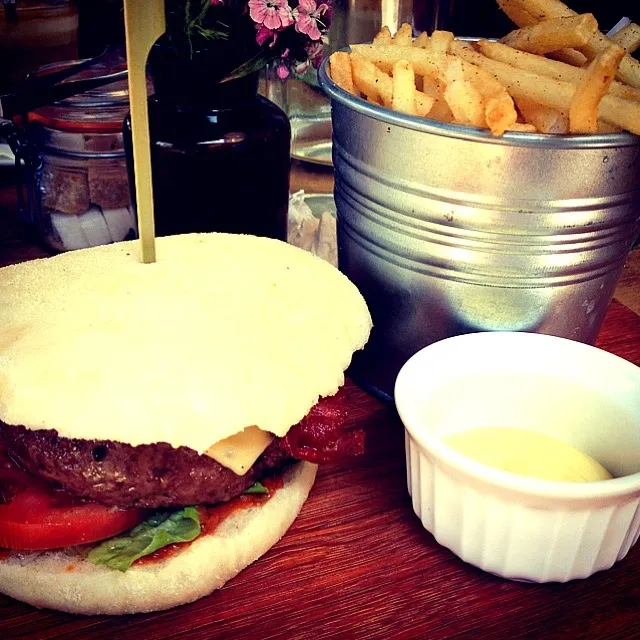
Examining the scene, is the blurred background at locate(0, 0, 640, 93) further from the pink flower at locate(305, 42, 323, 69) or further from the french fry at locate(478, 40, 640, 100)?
the french fry at locate(478, 40, 640, 100)

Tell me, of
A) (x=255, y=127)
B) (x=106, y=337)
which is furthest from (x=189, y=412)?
(x=255, y=127)

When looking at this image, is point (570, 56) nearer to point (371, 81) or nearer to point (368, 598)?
point (371, 81)

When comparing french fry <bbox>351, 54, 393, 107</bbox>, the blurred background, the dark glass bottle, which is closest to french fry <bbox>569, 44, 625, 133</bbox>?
french fry <bbox>351, 54, 393, 107</bbox>

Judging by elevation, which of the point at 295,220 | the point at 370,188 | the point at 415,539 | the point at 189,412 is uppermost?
the point at 370,188

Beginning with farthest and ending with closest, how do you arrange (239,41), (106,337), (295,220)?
(295,220)
(239,41)
(106,337)

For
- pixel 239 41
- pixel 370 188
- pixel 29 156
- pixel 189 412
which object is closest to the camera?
pixel 189 412

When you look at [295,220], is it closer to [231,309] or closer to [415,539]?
[231,309]

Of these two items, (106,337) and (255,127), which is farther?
(255,127)

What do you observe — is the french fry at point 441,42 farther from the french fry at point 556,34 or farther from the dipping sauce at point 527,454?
the dipping sauce at point 527,454
